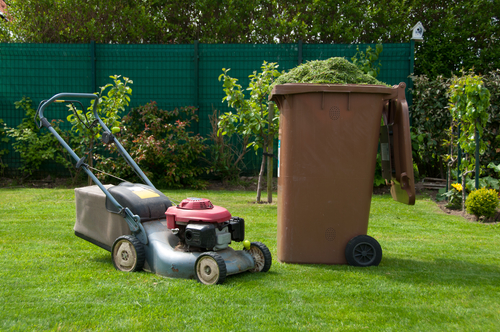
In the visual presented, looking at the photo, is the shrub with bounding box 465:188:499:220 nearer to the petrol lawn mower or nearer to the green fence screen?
the petrol lawn mower

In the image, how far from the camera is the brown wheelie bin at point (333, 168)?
13.7ft

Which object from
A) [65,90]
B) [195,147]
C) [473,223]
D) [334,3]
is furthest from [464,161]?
[65,90]

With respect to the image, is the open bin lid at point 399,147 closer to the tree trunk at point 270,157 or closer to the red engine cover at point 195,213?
the red engine cover at point 195,213

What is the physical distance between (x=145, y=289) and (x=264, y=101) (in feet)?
15.9

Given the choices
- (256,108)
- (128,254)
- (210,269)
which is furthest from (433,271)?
(256,108)

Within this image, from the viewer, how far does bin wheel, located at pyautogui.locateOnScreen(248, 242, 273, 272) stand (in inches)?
153

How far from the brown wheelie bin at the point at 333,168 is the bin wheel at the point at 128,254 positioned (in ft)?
4.17

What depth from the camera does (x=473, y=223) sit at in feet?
20.7

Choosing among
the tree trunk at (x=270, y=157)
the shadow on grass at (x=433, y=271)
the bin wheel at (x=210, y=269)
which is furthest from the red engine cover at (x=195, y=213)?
the tree trunk at (x=270, y=157)

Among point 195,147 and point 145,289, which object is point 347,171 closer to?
point 145,289

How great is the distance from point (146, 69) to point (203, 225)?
7.57m

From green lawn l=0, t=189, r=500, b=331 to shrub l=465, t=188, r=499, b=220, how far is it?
129 centimetres

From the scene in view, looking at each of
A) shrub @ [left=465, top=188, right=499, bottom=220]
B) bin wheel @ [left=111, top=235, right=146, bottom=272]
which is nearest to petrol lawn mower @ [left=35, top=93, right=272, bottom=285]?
bin wheel @ [left=111, top=235, right=146, bottom=272]

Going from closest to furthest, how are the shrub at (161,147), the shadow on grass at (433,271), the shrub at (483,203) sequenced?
the shadow on grass at (433,271) < the shrub at (483,203) < the shrub at (161,147)
